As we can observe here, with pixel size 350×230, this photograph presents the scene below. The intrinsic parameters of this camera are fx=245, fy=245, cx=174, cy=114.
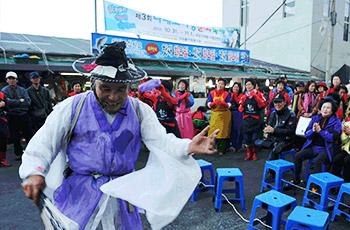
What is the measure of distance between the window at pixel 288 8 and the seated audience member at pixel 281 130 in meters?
16.2

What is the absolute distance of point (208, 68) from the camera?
10945 millimetres

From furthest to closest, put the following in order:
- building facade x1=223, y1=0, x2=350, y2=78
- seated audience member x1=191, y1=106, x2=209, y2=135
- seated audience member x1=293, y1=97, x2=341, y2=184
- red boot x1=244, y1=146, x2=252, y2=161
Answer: building facade x1=223, y1=0, x2=350, y2=78 → seated audience member x1=191, y1=106, x2=209, y2=135 → red boot x1=244, y1=146, x2=252, y2=161 → seated audience member x1=293, y1=97, x2=341, y2=184

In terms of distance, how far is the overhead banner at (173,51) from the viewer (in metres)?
8.20

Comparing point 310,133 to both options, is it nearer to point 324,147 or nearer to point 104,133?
point 324,147

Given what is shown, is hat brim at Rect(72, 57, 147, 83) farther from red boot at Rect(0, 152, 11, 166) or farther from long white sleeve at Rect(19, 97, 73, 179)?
red boot at Rect(0, 152, 11, 166)

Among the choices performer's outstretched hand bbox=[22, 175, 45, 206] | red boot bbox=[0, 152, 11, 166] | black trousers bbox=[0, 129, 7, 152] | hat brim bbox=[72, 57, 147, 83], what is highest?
hat brim bbox=[72, 57, 147, 83]

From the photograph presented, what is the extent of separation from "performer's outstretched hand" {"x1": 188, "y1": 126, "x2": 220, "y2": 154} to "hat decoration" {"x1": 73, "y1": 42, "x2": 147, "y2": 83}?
58cm

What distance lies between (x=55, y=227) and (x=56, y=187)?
502 millimetres

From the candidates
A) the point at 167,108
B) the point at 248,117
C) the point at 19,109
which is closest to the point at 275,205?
the point at 248,117

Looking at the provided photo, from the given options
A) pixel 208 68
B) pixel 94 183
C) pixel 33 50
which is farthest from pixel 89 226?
pixel 208 68

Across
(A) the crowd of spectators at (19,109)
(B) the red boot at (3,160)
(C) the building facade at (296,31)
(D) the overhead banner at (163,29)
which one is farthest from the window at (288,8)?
(B) the red boot at (3,160)

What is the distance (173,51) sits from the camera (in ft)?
32.3

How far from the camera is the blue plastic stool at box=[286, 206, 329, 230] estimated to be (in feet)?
7.29

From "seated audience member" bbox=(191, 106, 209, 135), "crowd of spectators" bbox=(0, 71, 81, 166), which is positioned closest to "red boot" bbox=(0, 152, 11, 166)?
"crowd of spectators" bbox=(0, 71, 81, 166)
